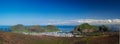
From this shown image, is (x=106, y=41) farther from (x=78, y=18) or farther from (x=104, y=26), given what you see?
(x=78, y=18)

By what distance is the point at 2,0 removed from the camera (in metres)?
2.95

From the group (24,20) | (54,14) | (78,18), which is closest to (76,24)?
(78,18)

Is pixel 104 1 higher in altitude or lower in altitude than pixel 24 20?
higher

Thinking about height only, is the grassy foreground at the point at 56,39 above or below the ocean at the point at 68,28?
below

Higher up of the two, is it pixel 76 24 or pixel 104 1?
pixel 104 1

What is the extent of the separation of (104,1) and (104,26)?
311mm

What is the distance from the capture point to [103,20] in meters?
3.01

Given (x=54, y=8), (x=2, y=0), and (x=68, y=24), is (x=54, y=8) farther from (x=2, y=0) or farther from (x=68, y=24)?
(x=2, y=0)

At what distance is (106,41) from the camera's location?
299 cm

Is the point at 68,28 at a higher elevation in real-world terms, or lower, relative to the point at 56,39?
higher

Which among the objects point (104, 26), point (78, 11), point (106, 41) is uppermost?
point (78, 11)

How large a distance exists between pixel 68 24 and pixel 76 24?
0.11m

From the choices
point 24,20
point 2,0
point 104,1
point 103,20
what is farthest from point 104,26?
point 2,0

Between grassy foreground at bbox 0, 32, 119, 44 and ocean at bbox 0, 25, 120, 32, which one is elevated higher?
ocean at bbox 0, 25, 120, 32
